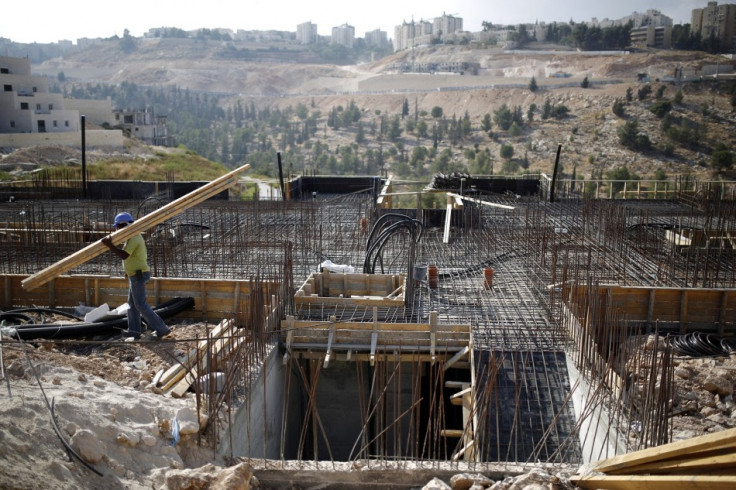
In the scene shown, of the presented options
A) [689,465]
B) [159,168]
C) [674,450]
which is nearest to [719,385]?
[674,450]

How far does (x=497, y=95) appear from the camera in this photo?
74812 millimetres

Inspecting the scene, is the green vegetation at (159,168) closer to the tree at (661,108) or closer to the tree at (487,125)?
the tree at (487,125)

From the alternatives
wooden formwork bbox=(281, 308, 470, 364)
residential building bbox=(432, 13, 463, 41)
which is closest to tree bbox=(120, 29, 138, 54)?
residential building bbox=(432, 13, 463, 41)

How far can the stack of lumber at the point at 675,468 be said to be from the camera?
422 cm

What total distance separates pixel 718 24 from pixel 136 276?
312 ft

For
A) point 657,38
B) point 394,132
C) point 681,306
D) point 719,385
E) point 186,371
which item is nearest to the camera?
point 186,371

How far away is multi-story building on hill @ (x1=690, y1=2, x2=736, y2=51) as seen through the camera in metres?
83.8

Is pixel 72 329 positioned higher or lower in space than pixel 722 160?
higher

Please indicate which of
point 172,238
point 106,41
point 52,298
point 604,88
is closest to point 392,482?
point 52,298

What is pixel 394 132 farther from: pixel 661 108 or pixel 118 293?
pixel 118 293

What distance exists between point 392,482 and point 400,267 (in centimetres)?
702

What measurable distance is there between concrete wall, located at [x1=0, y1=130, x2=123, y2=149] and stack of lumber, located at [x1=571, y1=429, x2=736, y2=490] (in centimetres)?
4076

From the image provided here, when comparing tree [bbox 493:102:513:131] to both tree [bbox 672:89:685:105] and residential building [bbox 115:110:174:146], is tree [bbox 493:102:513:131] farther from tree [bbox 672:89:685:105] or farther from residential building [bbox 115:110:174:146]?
residential building [bbox 115:110:174:146]

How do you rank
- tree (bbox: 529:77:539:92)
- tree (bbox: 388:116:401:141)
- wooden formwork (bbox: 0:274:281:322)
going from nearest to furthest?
wooden formwork (bbox: 0:274:281:322)
tree (bbox: 388:116:401:141)
tree (bbox: 529:77:539:92)
